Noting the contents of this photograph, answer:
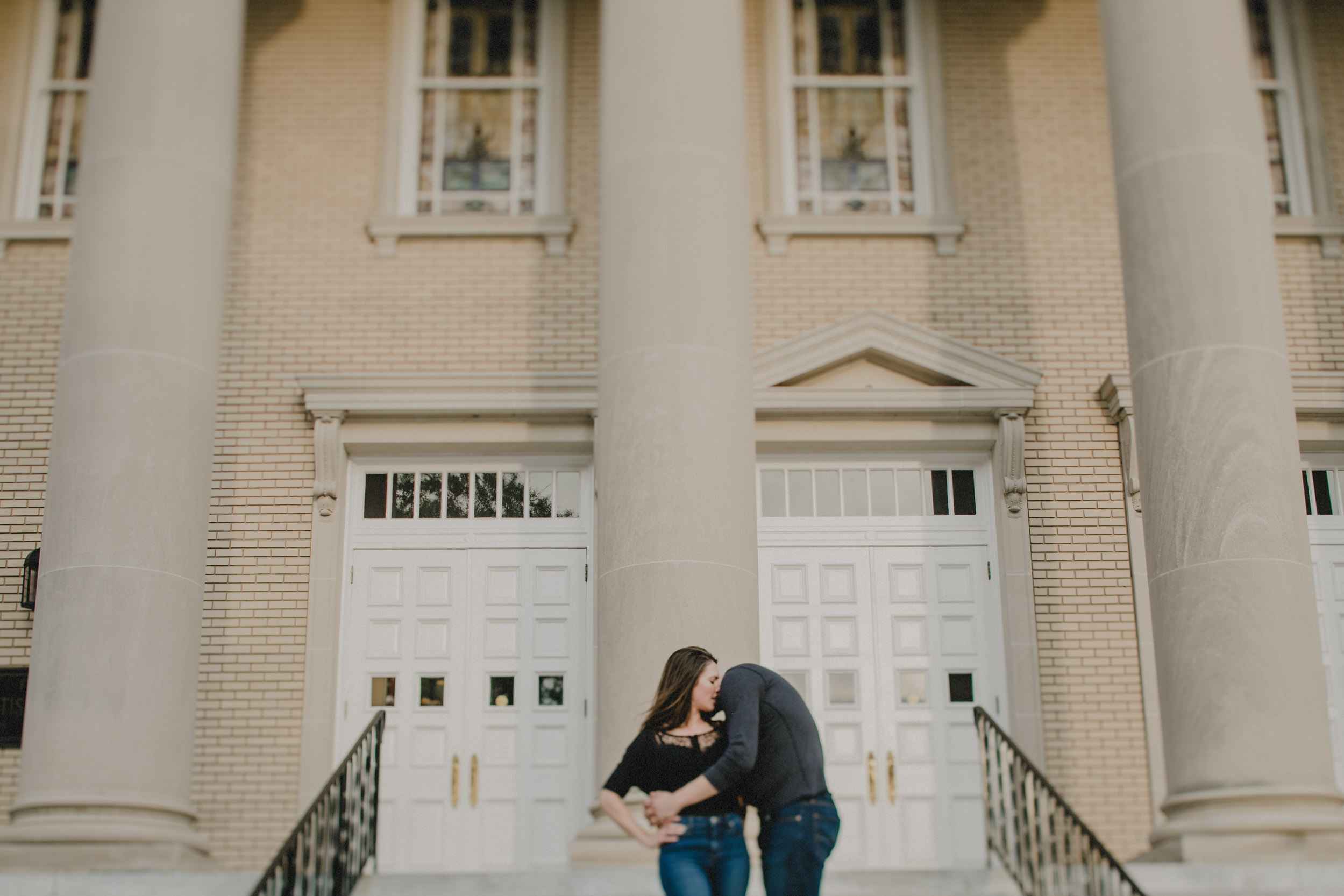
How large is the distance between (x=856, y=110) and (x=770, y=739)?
827cm

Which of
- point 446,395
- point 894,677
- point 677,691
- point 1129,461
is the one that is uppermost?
point 446,395

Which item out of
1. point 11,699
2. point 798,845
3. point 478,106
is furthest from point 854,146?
point 798,845

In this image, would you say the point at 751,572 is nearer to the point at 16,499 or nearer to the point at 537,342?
the point at 537,342

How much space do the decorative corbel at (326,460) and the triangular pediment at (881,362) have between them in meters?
3.18

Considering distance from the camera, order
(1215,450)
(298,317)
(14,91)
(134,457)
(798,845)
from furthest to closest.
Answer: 1. (14,91)
2. (298,317)
3. (134,457)
4. (1215,450)
5. (798,845)

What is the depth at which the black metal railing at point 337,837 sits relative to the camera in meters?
7.01

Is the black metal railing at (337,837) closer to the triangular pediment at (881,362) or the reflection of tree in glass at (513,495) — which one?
the reflection of tree in glass at (513,495)

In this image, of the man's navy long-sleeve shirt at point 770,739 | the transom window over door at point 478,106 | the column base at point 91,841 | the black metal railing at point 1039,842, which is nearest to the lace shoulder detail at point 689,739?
the man's navy long-sleeve shirt at point 770,739

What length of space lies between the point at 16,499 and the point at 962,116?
802 cm

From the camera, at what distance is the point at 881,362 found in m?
11.6

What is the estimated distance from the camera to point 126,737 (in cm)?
867

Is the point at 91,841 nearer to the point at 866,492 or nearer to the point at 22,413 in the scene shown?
the point at 22,413

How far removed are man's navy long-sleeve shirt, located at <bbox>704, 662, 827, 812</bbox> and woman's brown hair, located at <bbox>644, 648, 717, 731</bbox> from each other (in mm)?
117

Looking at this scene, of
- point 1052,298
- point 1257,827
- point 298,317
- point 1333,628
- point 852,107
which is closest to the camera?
point 1257,827
